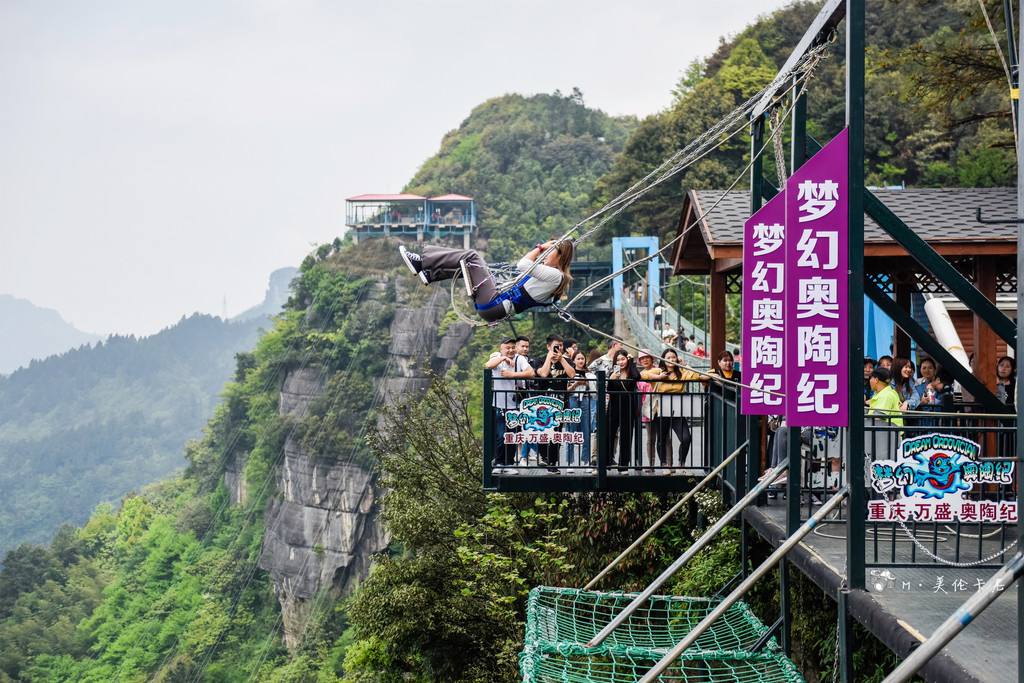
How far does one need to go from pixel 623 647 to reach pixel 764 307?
9.03 feet

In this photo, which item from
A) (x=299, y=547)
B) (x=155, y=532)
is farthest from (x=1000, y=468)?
(x=155, y=532)

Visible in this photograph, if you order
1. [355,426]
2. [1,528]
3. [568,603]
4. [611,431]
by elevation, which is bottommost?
[1,528]

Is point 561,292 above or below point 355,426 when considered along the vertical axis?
above

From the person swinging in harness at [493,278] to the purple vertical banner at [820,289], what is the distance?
1755mm

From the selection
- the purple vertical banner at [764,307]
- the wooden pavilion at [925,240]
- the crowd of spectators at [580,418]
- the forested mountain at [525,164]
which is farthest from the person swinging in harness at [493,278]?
the forested mountain at [525,164]

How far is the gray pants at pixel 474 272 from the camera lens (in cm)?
647

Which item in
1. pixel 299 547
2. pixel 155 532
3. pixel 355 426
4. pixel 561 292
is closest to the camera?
pixel 561 292

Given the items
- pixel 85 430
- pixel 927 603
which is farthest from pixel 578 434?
pixel 85 430

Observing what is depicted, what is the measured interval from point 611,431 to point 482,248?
264 feet

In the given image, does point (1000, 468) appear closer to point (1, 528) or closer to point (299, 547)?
point (299, 547)

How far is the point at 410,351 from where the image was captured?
69.2 metres

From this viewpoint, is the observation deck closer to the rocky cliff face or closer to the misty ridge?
the rocky cliff face

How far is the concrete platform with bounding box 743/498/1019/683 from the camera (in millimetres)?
4098

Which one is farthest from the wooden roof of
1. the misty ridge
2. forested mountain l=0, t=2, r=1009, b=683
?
the misty ridge
